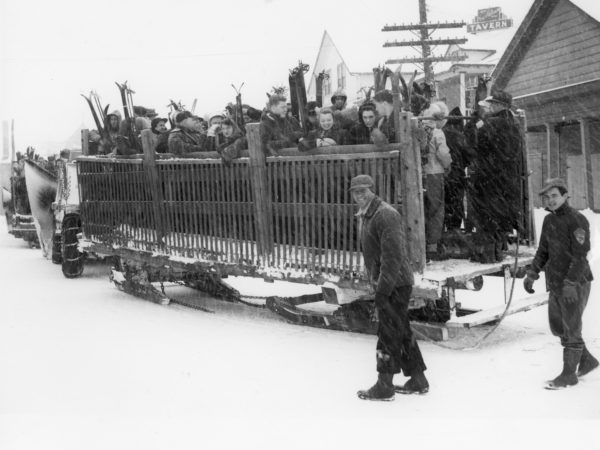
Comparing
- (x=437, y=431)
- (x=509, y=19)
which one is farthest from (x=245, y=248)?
(x=509, y=19)

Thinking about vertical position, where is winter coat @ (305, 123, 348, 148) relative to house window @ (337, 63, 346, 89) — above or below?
below

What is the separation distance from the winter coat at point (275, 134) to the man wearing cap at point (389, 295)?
218cm

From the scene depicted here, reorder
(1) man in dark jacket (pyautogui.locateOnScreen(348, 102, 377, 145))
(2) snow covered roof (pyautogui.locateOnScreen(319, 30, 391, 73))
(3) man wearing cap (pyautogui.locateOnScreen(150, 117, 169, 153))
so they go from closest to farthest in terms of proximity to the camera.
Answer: (1) man in dark jacket (pyautogui.locateOnScreen(348, 102, 377, 145)) → (3) man wearing cap (pyautogui.locateOnScreen(150, 117, 169, 153)) → (2) snow covered roof (pyautogui.locateOnScreen(319, 30, 391, 73))

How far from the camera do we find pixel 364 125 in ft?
23.3

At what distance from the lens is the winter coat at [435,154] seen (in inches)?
270

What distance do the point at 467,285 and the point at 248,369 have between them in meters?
2.26

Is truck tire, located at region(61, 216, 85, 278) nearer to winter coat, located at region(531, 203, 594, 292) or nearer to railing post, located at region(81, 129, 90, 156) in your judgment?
railing post, located at region(81, 129, 90, 156)

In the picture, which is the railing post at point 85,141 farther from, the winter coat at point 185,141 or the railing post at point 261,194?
the railing post at point 261,194

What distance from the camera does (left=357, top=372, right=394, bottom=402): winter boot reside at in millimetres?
5062

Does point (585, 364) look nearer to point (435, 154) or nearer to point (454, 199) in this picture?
point (435, 154)

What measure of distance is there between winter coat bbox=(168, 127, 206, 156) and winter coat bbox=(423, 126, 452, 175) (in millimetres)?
3073

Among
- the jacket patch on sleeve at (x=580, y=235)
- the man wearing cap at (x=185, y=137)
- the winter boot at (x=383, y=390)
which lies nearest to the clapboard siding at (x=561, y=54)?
the man wearing cap at (x=185, y=137)

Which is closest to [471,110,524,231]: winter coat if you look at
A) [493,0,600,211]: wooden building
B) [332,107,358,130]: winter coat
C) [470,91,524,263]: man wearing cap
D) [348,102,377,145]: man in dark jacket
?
[470,91,524,263]: man wearing cap

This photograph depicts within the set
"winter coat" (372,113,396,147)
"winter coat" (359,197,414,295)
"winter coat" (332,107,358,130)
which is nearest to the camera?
"winter coat" (359,197,414,295)
